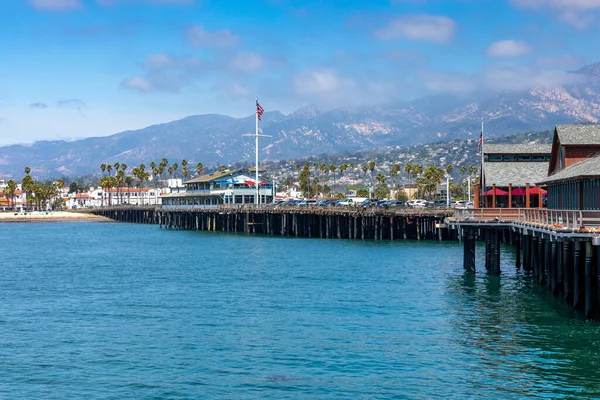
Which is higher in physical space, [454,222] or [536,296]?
[454,222]

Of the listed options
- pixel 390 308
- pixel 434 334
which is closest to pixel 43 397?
pixel 434 334

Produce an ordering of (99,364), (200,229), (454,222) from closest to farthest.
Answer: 1. (99,364)
2. (454,222)
3. (200,229)

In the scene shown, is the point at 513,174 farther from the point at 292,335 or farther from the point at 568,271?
the point at 292,335

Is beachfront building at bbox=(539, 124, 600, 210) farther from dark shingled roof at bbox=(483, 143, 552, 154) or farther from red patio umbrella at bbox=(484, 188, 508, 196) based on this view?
dark shingled roof at bbox=(483, 143, 552, 154)

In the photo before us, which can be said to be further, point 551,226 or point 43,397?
point 551,226

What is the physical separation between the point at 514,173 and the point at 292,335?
133 ft

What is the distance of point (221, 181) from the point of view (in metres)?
141

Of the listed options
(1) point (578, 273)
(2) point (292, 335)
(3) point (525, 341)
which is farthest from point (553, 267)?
(2) point (292, 335)

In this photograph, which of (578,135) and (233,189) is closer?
(578,135)

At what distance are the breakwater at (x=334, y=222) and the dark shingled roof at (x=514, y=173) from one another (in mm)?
11463

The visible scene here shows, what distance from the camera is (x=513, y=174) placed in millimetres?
70125

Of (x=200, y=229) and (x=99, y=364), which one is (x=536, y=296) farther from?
(x=200, y=229)

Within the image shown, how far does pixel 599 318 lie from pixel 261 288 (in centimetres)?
2168

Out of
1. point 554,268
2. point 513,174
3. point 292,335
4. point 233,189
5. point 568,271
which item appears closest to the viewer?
point 292,335
